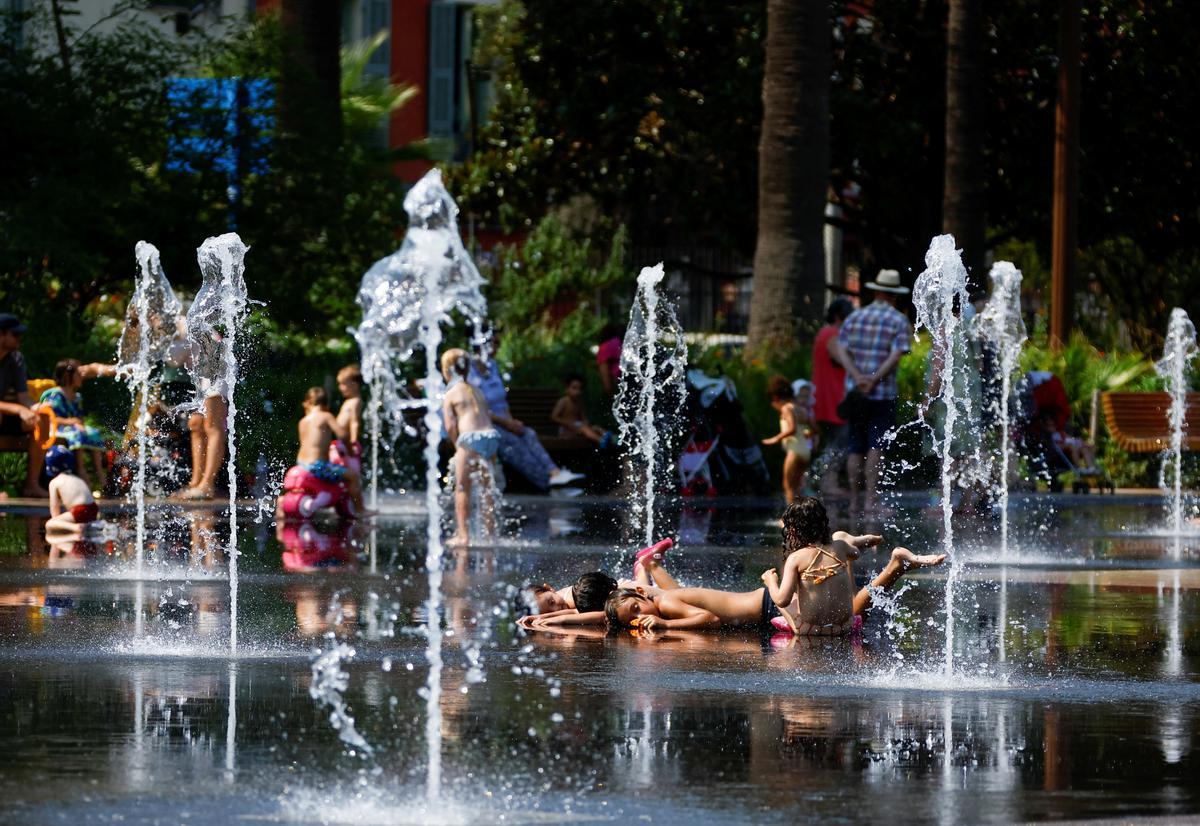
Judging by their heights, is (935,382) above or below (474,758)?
above

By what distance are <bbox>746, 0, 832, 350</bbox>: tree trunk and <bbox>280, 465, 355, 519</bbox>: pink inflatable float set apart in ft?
23.5

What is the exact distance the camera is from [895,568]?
425 inches

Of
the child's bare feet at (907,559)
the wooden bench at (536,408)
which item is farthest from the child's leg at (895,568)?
the wooden bench at (536,408)

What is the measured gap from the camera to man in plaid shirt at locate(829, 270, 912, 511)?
18219 millimetres

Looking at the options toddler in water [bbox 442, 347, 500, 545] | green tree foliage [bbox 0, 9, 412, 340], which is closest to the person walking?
toddler in water [bbox 442, 347, 500, 545]

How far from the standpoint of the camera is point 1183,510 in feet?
63.6

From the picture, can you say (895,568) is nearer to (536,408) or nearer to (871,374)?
(871,374)

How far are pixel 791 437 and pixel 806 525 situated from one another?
27.7 feet

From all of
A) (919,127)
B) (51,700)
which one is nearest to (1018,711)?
(51,700)

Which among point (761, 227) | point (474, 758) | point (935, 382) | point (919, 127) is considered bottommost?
point (474, 758)

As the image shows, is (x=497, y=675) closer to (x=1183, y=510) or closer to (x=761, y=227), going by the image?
(x=1183, y=510)

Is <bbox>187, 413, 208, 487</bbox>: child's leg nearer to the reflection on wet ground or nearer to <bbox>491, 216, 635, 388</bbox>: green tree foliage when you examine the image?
the reflection on wet ground

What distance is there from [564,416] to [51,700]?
1276 centimetres

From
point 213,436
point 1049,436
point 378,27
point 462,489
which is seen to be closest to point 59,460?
point 213,436
